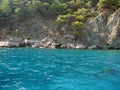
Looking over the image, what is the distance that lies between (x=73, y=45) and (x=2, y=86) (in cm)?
4387

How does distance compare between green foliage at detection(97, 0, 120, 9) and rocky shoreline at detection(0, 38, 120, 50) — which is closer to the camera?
rocky shoreline at detection(0, 38, 120, 50)

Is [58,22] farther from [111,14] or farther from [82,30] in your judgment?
[111,14]

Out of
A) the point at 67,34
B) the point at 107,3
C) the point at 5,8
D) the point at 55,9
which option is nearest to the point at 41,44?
the point at 67,34

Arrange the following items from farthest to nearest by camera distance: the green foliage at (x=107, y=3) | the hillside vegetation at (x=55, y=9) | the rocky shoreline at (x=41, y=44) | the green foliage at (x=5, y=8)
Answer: the green foliage at (x=5, y=8) → the hillside vegetation at (x=55, y=9) → the green foliage at (x=107, y=3) → the rocky shoreline at (x=41, y=44)

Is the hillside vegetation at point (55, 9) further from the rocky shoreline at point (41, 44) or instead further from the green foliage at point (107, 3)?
the rocky shoreline at point (41, 44)

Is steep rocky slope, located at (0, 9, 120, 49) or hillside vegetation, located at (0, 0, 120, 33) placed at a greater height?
hillside vegetation, located at (0, 0, 120, 33)

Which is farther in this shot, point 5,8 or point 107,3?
point 5,8

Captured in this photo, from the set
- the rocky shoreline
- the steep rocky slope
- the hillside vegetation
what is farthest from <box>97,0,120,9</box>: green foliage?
the rocky shoreline

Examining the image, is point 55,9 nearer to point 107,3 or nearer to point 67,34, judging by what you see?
point 67,34

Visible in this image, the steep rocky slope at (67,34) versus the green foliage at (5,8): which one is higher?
the green foliage at (5,8)

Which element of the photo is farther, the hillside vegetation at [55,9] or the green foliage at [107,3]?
the hillside vegetation at [55,9]

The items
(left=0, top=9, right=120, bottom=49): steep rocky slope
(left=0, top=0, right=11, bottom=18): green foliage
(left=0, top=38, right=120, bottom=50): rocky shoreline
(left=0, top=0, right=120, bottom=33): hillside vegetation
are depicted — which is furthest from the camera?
(left=0, top=0, right=11, bottom=18): green foliage

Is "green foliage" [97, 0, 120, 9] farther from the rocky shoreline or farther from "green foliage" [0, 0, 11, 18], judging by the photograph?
"green foliage" [0, 0, 11, 18]

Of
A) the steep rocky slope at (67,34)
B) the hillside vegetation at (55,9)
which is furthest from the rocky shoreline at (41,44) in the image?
the hillside vegetation at (55,9)
